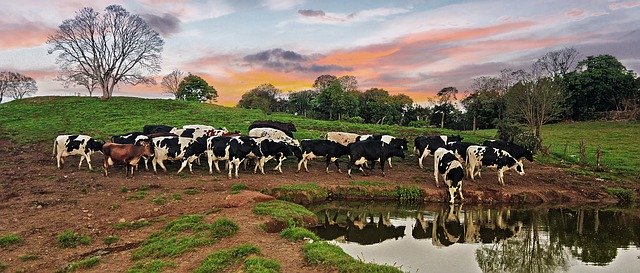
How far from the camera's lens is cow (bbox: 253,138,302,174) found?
18812 millimetres

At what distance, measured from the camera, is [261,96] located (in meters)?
87.7

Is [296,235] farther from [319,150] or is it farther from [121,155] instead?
[121,155]

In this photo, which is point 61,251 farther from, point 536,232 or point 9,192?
point 536,232

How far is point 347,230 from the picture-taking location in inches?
508

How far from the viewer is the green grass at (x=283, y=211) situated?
11695 mm

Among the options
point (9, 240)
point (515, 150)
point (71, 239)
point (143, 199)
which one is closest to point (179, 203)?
point (143, 199)

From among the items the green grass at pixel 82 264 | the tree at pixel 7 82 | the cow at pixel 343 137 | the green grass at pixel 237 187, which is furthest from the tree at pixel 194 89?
the green grass at pixel 82 264

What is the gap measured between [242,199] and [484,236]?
23.7 feet

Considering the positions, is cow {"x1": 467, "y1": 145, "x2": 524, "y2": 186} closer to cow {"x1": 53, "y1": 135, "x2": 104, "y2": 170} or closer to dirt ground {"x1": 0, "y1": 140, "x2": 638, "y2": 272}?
dirt ground {"x1": 0, "y1": 140, "x2": 638, "y2": 272}

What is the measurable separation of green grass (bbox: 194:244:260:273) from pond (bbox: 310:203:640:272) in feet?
8.98

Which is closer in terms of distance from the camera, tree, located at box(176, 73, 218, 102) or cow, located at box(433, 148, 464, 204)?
cow, located at box(433, 148, 464, 204)

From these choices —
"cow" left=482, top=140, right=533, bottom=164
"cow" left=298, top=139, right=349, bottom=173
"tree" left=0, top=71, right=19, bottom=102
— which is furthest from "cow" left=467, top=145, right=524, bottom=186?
"tree" left=0, top=71, right=19, bottom=102

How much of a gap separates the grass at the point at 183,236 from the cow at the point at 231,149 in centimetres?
687

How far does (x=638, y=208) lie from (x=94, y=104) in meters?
45.1
